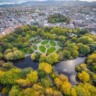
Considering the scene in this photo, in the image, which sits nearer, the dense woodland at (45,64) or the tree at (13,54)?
the dense woodland at (45,64)

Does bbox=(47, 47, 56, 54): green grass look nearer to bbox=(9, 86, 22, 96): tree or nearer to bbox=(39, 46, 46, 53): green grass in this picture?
bbox=(39, 46, 46, 53): green grass

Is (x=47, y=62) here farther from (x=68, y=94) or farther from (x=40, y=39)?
(x=40, y=39)

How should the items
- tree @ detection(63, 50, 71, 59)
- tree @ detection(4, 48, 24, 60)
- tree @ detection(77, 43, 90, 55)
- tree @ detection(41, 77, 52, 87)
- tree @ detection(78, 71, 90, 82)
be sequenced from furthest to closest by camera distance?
tree @ detection(77, 43, 90, 55), tree @ detection(4, 48, 24, 60), tree @ detection(63, 50, 71, 59), tree @ detection(78, 71, 90, 82), tree @ detection(41, 77, 52, 87)

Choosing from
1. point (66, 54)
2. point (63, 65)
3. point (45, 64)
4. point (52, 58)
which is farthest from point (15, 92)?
point (66, 54)

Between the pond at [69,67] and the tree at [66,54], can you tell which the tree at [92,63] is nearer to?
the pond at [69,67]

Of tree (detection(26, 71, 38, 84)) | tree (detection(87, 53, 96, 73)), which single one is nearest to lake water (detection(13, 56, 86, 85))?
tree (detection(87, 53, 96, 73))

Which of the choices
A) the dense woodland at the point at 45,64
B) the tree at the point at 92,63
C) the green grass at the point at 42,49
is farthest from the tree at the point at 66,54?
the green grass at the point at 42,49

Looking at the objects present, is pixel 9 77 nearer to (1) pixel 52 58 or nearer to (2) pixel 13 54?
(2) pixel 13 54
